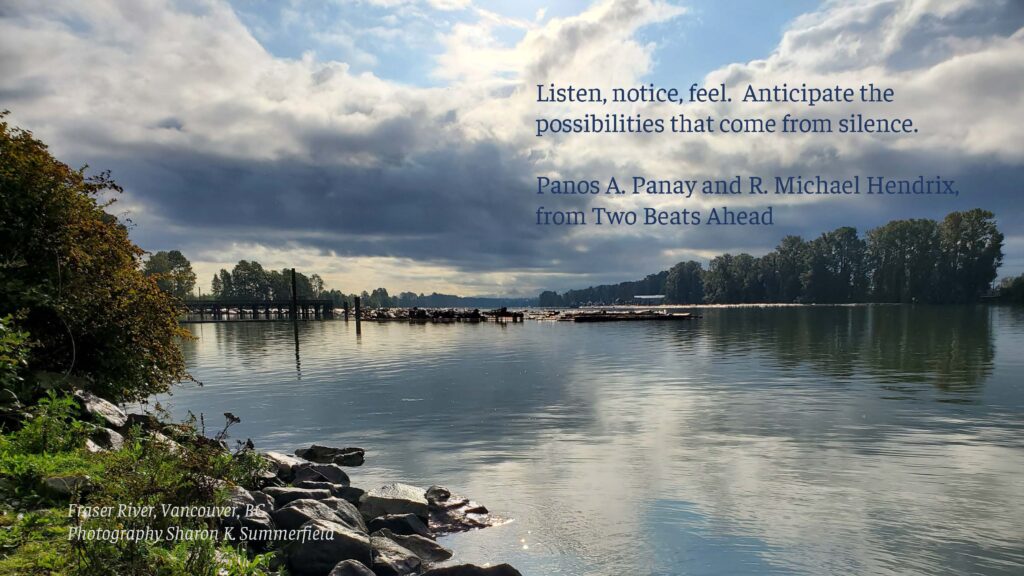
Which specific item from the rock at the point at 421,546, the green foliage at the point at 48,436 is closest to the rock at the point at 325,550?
the rock at the point at 421,546

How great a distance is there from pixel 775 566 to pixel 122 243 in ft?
72.4

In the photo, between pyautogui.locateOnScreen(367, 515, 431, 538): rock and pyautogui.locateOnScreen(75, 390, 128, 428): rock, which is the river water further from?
pyautogui.locateOnScreen(75, 390, 128, 428): rock

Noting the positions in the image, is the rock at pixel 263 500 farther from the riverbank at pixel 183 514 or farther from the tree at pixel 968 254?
the tree at pixel 968 254

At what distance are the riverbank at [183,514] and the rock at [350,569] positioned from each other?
18 millimetres

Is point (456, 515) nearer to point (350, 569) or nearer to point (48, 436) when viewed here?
point (350, 569)

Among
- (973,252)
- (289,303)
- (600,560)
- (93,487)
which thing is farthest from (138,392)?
(973,252)

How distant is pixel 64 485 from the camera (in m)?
9.53

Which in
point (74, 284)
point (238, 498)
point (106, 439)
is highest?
point (74, 284)

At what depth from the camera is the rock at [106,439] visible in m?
12.7

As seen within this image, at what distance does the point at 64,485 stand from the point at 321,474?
632 centimetres

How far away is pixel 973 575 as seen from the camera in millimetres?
10789

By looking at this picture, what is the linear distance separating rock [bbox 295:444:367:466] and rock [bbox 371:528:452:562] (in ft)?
25.8

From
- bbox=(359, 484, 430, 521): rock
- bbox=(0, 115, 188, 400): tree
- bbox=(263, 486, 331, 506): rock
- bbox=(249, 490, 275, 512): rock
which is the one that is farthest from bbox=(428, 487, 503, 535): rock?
bbox=(0, 115, 188, 400): tree

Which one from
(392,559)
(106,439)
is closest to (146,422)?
(106,439)
